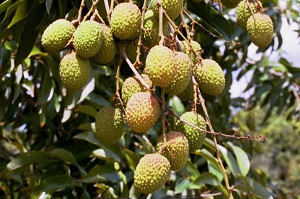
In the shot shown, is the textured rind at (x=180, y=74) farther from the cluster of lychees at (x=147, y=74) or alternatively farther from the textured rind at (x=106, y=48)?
the textured rind at (x=106, y=48)

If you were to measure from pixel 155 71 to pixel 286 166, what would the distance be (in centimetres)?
1215

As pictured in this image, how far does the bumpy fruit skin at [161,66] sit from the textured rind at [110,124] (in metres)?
0.13

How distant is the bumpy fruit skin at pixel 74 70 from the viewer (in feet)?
2.88

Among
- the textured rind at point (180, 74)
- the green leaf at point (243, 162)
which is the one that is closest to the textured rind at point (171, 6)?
the textured rind at point (180, 74)

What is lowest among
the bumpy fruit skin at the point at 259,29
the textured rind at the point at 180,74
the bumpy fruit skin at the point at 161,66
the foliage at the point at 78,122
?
the foliage at the point at 78,122

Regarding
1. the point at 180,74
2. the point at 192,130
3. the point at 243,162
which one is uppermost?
the point at 180,74

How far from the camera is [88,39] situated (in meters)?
0.85

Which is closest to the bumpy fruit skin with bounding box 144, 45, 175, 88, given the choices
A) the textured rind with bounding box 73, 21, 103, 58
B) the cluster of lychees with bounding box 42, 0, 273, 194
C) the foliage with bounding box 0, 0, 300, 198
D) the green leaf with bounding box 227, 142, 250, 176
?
the cluster of lychees with bounding box 42, 0, 273, 194

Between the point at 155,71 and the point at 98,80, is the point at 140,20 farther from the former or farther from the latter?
the point at 98,80

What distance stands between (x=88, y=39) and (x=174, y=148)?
0.23m

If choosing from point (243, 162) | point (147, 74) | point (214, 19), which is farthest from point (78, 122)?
point (147, 74)

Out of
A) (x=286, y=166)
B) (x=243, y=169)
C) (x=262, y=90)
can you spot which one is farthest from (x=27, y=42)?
(x=286, y=166)

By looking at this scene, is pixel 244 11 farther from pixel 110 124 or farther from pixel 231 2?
pixel 110 124

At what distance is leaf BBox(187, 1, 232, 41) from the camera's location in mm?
1190
